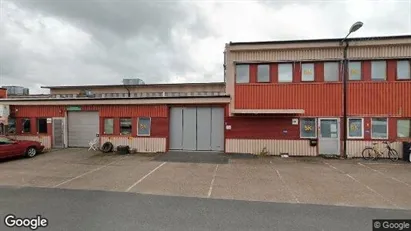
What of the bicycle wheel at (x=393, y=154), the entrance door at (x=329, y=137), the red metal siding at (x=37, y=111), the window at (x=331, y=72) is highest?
the window at (x=331, y=72)

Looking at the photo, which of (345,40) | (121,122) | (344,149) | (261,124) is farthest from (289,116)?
(121,122)

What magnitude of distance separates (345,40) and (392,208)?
10.5m

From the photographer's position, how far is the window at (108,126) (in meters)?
15.7

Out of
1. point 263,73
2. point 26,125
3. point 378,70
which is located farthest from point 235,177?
point 26,125

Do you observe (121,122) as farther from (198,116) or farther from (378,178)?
(378,178)

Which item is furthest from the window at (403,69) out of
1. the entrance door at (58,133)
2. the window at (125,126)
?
the entrance door at (58,133)

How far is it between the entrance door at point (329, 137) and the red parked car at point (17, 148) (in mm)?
17131

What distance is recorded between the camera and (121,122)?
15633 mm

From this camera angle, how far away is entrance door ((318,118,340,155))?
13656 millimetres

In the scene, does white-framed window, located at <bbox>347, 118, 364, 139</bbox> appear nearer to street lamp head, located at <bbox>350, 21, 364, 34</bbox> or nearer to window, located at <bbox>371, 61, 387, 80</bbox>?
window, located at <bbox>371, 61, 387, 80</bbox>

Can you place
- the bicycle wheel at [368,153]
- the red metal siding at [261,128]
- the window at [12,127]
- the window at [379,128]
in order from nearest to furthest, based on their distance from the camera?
the bicycle wheel at [368,153] → the window at [379,128] → the red metal siding at [261,128] → the window at [12,127]

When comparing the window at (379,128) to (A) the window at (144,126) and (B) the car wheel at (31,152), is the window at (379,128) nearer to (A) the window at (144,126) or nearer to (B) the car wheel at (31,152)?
(A) the window at (144,126)

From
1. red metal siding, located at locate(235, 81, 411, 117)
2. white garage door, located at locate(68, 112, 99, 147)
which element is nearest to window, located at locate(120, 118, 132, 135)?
white garage door, located at locate(68, 112, 99, 147)

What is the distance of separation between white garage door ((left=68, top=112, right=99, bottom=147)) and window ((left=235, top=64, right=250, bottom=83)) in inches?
403
